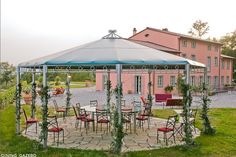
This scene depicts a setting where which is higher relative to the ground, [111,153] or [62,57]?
[62,57]

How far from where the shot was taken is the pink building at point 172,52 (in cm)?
3206

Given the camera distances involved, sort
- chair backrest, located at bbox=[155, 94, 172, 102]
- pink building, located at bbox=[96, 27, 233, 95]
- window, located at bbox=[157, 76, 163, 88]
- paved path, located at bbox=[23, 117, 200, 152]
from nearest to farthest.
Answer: paved path, located at bbox=[23, 117, 200, 152], chair backrest, located at bbox=[155, 94, 172, 102], window, located at bbox=[157, 76, 163, 88], pink building, located at bbox=[96, 27, 233, 95]

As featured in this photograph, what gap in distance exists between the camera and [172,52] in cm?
3238

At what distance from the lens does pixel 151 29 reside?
35531 mm

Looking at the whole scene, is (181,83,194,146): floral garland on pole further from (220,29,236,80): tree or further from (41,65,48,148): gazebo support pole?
(220,29,236,80): tree

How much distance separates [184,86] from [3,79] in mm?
32183

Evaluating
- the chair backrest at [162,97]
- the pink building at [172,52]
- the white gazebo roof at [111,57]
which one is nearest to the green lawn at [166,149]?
the white gazebo roof at [111,57]

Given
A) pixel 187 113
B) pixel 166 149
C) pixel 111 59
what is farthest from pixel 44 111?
pixel 187 113

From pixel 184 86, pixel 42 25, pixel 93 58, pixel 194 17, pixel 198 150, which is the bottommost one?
pixel 198 150

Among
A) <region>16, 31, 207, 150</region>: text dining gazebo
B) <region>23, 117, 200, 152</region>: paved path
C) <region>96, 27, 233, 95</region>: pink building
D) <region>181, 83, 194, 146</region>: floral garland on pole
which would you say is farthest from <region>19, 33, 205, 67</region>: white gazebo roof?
<region>96, 27, 233, 95</region>: pink building

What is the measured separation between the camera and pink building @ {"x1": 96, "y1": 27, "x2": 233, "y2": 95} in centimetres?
3206

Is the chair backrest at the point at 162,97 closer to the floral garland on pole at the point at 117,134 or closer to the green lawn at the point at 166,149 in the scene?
the green lawn at the point at 166,149

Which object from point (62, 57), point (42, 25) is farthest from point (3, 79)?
point (62, 57)

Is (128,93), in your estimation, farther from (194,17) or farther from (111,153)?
(194,17)
